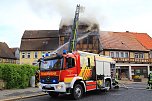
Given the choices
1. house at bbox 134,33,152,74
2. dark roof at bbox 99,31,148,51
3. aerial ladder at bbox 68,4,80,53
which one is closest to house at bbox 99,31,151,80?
dark roof at bbox 99,31,148,51

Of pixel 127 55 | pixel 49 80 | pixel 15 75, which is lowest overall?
pixel 49 80

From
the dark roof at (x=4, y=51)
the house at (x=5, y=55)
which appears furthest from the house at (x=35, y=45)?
the dark roof at (x=4, y=51)

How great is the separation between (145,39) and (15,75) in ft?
140

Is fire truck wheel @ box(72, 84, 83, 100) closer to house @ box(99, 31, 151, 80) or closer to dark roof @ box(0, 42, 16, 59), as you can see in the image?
house @ box(99, 31, 151, 80)

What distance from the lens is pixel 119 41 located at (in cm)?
5244

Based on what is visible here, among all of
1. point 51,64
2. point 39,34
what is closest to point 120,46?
Answer: point 39,34

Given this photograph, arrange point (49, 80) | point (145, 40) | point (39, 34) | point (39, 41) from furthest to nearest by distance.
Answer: point (39, 34)
point (39, 41)
point (145, 40)
point (49, 80)

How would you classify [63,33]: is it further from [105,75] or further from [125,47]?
[105,75]

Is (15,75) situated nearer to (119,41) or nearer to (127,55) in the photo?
(127,55)

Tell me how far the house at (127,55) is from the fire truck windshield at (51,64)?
33823 mm

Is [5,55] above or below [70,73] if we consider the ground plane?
above

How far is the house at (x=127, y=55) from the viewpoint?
4903 cm

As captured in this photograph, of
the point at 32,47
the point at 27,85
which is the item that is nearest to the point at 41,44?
the point at 32,47

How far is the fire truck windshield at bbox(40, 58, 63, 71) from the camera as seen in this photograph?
47.6 feet
